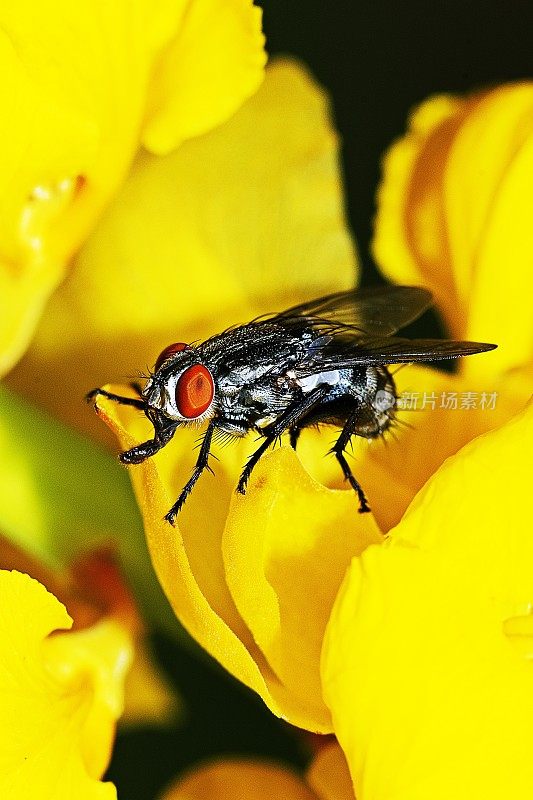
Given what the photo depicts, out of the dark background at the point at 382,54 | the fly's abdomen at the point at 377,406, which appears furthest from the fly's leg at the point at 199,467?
the dark background at the point at 382,54

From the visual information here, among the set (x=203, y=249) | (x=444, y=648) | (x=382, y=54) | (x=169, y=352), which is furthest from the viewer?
(x=382, y=54)

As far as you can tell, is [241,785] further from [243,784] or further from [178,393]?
[178,393]

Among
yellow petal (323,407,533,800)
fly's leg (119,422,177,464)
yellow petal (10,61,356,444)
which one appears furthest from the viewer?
Result: yellow petal (10,61,356,444)

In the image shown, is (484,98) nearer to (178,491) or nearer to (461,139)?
(461,139)

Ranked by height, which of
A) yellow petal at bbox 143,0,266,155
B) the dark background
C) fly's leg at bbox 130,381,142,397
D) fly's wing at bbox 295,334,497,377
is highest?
yellow petal at bbox 143,0,266,155

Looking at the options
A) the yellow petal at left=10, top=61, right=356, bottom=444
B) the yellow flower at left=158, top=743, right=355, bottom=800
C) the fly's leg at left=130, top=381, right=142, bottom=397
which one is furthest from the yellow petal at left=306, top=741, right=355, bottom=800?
the yellow petal at left=10, top=61, right=356, bottom=444

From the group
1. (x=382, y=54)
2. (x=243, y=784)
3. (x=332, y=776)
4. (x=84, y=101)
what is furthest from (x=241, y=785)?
(x=382, y=54)

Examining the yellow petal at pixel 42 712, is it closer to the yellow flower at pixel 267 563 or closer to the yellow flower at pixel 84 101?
the yellow flower at pixel 267 563

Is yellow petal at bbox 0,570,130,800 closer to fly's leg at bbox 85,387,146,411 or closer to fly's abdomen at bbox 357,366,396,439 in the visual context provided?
fly's leg at bbox 85,387,146,411
